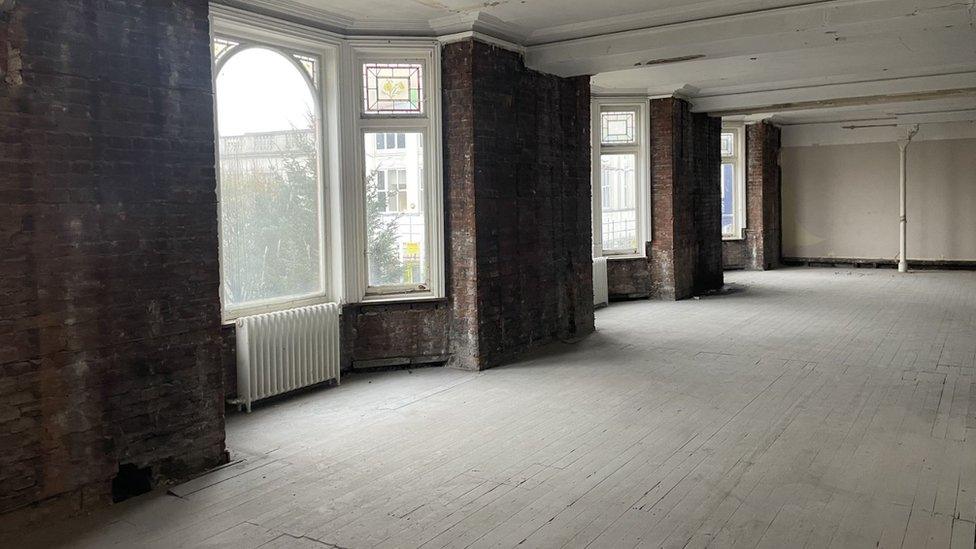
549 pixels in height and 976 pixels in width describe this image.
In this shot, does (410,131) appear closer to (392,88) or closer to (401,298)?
(392,88)

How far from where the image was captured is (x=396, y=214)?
6.98m

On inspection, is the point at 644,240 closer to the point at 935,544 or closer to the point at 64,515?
the point at 935,544

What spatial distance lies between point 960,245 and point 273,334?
14.9 metres

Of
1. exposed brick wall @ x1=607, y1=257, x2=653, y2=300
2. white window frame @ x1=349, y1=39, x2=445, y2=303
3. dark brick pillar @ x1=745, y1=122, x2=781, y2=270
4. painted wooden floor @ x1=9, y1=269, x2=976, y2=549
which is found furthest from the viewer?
dark brick pillar @ x1=745, y1=122, x2=781, y2=270

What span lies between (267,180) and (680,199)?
7.40 metres

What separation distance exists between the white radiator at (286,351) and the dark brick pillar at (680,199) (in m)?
6.59

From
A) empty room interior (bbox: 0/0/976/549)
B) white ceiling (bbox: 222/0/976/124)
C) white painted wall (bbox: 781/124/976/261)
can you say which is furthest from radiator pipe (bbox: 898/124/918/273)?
white ceiling (bbox: 222/0/976/124)

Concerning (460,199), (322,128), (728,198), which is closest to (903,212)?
(728,198)

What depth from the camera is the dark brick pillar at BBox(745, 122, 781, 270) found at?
15492 mm

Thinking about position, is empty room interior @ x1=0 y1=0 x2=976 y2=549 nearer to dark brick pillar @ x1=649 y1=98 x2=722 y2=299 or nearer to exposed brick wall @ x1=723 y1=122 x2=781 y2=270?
dark brick pillar @ x1=649 y1=98 x2=722 y2=299

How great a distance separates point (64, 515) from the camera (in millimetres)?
3721

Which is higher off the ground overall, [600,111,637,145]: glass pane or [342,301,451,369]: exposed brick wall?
[600,111,637,145]: glass pane

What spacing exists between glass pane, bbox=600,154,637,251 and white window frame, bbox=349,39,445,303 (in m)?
4.78

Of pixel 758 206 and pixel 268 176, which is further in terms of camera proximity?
pixel 758 206
